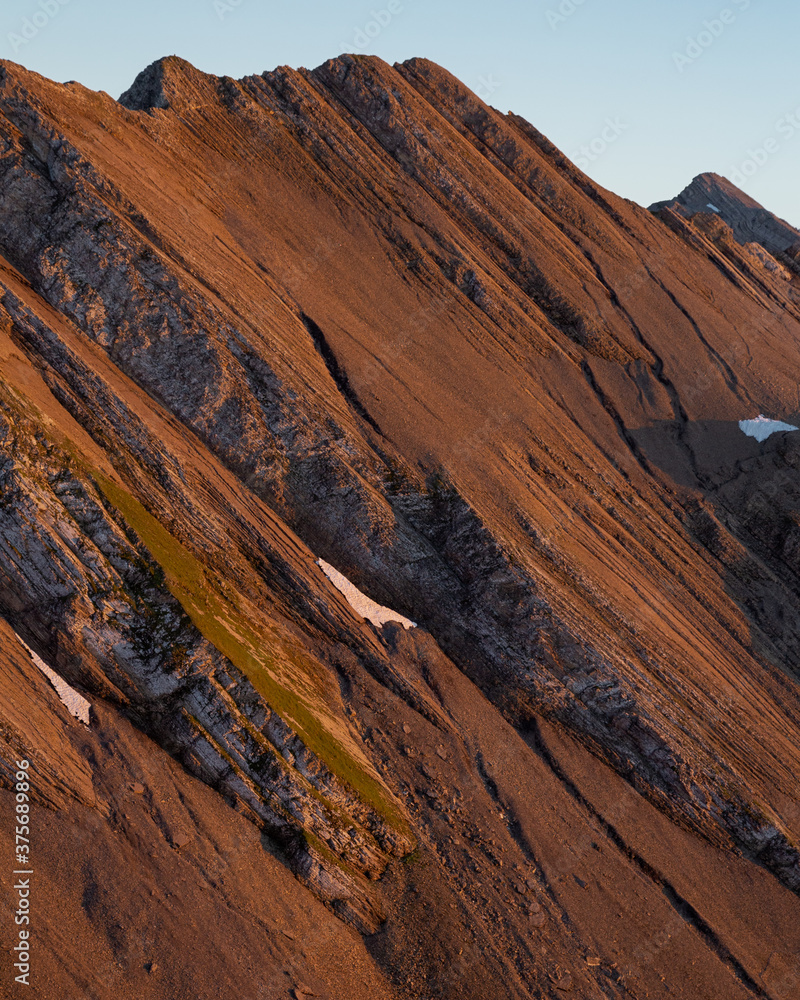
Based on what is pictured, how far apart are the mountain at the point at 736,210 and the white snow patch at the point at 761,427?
31064 millimetres

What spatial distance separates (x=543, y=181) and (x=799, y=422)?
20386 millimetres

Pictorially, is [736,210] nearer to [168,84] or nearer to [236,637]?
[168,84]

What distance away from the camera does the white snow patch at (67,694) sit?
73.9 feet

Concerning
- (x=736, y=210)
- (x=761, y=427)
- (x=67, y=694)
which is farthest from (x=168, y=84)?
(x=736, y=210)

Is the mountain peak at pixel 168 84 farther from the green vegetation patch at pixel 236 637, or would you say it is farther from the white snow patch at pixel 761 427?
the white snow patch at pixel 761 427

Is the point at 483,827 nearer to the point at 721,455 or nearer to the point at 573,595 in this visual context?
the point at 573,595

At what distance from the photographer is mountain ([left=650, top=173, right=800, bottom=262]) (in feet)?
208

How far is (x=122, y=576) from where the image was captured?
79.0 feet

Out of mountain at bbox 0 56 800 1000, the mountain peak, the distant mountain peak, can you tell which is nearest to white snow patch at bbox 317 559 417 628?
mountain at bbox 0 56 800 1000

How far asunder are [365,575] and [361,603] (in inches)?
48.9

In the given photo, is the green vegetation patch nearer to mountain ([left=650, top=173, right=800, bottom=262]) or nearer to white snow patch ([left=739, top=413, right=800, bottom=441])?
white snow patch ([left=739, top=413, right=800, bottom=441])

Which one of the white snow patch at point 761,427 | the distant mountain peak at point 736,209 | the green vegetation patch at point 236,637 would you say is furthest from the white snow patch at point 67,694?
the distant mountain peak at point 736,209

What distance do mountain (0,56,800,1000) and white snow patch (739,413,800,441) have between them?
872mm

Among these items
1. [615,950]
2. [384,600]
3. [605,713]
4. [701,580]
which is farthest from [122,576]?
[701,580]
